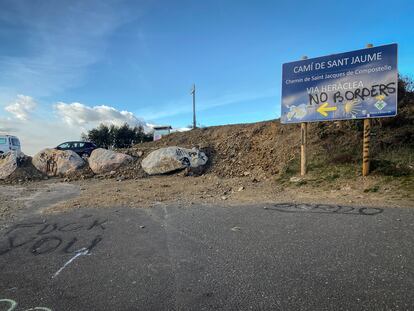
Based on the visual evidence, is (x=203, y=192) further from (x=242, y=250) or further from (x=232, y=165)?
(x=242, y=250)

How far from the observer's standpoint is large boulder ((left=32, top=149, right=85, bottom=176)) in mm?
18344

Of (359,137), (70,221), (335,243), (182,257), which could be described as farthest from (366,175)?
(70,221)

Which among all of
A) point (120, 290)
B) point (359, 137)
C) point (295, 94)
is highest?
point (295, 94)

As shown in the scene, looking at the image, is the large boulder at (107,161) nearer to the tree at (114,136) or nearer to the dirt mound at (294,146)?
the dirt mound at (294,146)

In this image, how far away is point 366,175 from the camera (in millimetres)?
9516

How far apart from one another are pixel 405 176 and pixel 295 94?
4271 millimetres

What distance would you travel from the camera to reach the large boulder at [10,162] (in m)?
18.0

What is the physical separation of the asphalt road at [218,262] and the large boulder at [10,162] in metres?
13.2

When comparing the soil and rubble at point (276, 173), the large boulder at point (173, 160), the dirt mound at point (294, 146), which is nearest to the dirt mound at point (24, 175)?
the soil and rubble at point (276, 173)

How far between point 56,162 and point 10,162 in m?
2.53

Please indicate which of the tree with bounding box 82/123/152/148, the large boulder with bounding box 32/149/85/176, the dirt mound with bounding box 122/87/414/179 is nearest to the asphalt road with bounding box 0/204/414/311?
the dirt mound with bounding box 122/87/414/179

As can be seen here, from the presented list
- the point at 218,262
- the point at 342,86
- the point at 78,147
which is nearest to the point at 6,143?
the point at 78,147

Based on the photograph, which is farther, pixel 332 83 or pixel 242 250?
pixel 332 83

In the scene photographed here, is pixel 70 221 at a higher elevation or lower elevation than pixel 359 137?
lower
